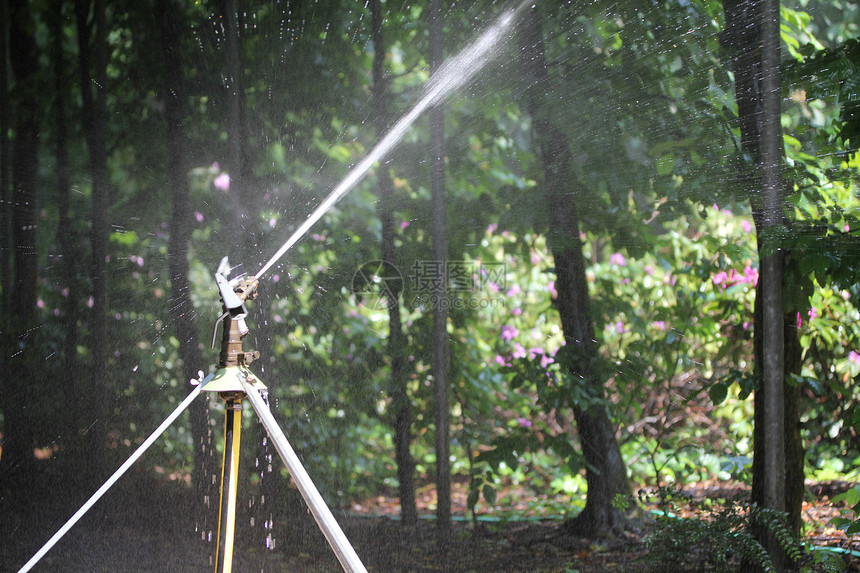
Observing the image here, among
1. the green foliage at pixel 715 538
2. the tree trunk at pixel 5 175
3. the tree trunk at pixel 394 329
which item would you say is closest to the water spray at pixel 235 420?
the tree trunk at pixel 394 329

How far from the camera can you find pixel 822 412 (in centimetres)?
179

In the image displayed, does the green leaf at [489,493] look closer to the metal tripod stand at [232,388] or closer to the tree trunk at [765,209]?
the tree trunk at [765,209]

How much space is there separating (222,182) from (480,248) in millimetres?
780

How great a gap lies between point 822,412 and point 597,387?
591 mm

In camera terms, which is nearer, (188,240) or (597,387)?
(597,387)

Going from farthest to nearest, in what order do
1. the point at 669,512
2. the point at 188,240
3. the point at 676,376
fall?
the point at 188,240 < the point at 676,376 < the point at 669,512

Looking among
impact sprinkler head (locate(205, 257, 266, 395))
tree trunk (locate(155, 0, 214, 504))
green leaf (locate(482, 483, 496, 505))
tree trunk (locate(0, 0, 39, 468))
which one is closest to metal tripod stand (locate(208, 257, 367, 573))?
impact sprinkler head (locate(205, 257, 266, 395))

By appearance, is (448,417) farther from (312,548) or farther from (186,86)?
(186,86)

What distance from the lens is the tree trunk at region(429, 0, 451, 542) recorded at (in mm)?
1839

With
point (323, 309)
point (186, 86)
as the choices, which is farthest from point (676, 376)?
point (186, 86)

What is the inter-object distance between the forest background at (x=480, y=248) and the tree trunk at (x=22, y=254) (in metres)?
0.14

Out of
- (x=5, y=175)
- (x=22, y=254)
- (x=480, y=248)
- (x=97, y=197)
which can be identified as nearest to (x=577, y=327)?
(x=480, y=248)

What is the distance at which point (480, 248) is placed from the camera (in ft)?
6.08

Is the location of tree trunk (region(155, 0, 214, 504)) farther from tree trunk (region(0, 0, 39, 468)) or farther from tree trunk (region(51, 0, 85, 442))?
tree trunk (region(0, 0, 39, 468))
